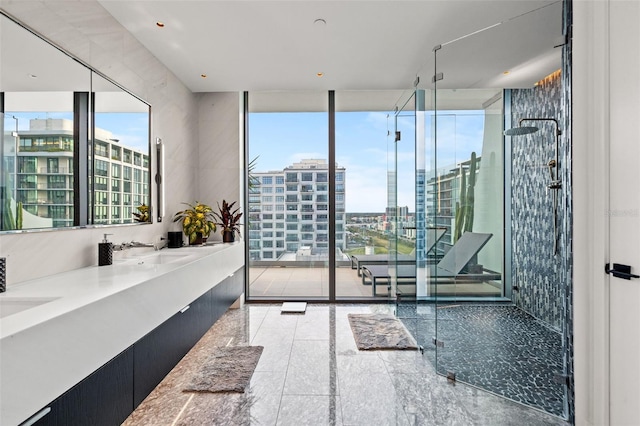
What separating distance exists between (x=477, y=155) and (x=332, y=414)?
233 cm

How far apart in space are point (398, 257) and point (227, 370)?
7.14ft

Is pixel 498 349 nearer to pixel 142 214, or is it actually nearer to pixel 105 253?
pixel 105 253

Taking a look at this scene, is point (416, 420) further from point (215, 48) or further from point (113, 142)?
point (215, 48)

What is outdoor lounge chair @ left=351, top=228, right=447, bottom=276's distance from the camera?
114 inches

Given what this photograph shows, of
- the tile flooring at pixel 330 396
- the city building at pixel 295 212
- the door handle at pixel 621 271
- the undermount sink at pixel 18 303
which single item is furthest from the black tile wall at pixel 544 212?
the undermount sink at pixel 18 303

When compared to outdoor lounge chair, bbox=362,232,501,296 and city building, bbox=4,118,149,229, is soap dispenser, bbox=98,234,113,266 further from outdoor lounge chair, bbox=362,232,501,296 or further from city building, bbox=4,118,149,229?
outdoor lounge chair, bbox=362,232,501,296

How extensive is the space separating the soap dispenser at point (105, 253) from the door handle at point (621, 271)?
283 cm

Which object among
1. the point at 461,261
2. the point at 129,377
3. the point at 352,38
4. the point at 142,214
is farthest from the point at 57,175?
the point at 461,261

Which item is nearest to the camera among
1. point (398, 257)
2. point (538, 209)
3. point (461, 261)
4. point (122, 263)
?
point (122, 263)

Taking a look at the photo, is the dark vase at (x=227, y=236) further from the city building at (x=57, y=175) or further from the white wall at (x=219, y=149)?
the city building at (x=57, y=175)

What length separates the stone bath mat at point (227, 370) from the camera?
212cm

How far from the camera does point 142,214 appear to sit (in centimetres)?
269

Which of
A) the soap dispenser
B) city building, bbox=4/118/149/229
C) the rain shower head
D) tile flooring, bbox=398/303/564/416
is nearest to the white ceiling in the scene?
the rain shower head

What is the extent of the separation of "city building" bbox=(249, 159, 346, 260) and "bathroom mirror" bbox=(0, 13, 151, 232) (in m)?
1.72
